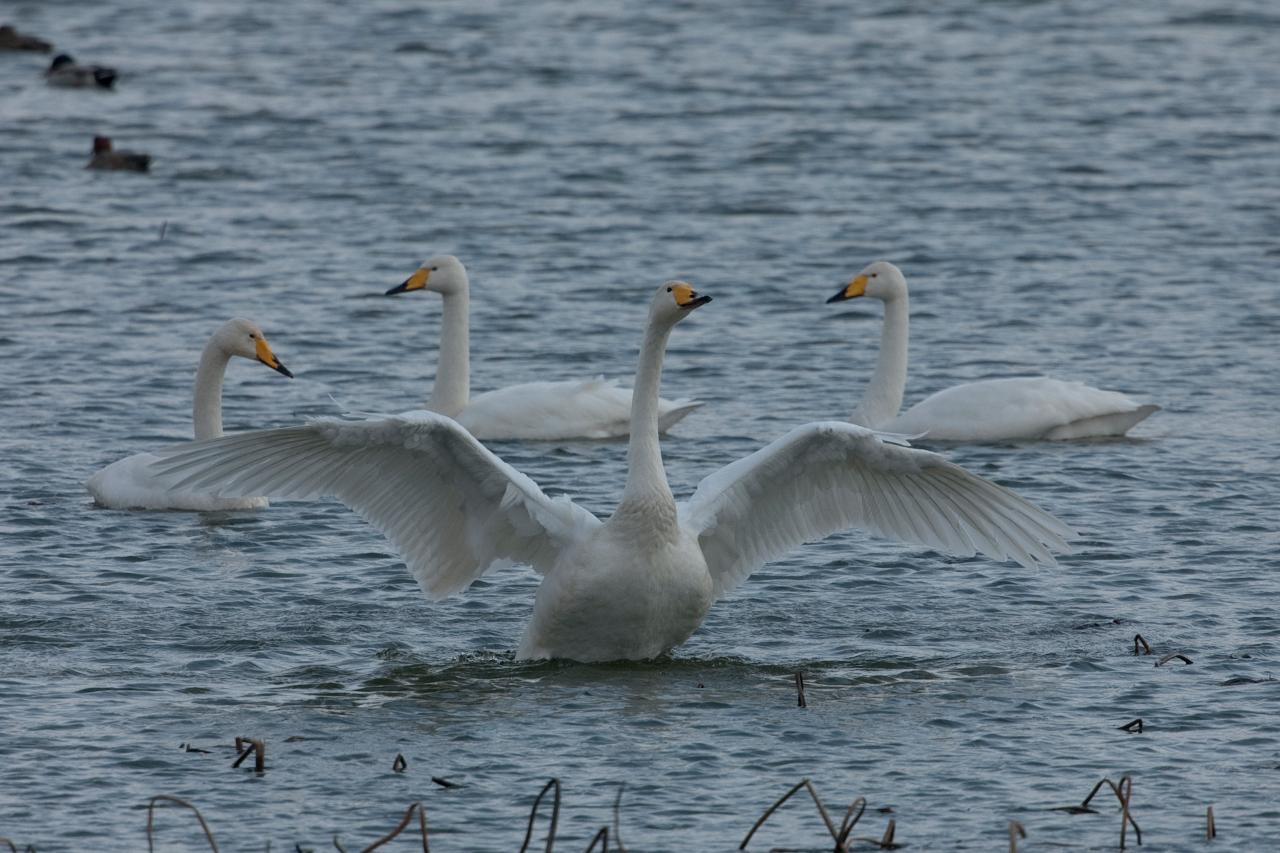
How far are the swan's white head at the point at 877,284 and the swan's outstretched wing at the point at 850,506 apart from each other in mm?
5285

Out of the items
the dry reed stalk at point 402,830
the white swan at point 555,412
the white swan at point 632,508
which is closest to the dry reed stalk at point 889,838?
the dry reed stalk at point 402,830

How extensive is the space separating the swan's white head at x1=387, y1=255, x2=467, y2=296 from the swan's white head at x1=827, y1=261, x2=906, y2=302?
254cm

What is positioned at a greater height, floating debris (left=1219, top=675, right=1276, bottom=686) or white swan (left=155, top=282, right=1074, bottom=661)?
white swan (left=155, top=282, right=1074, bottom=661)

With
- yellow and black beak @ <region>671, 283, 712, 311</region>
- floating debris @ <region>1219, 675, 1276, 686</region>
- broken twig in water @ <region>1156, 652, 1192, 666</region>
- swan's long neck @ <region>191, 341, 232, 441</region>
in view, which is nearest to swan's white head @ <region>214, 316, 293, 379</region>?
swan's long neck @ <region>191, 341, 232, 441</region>

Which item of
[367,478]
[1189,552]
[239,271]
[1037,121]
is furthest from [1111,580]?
[1037,121]

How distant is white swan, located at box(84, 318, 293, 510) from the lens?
1259 centimetres

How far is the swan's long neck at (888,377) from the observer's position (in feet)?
48.9

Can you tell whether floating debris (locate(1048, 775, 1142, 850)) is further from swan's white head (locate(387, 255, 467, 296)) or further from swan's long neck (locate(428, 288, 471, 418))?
swan's white head (locate(387, 255, 467, 296))

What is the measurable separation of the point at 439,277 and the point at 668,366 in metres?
1.88

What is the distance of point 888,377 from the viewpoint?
15.1 meters

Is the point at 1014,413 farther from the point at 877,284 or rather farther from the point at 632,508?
the point at 632,508

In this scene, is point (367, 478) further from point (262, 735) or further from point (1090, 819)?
point (1090, 819)

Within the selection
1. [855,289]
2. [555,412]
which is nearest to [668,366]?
[855,289]

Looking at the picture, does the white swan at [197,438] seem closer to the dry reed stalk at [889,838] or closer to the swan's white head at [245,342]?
the swan's white head at [245,342]
